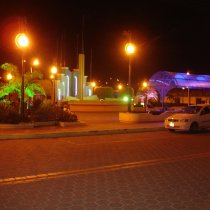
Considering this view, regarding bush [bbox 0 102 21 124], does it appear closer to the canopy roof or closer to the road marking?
the road marking

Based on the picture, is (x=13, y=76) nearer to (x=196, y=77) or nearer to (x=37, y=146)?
(x=37, y=146)

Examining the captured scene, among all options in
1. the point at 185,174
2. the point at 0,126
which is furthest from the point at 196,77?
the point at 185,174

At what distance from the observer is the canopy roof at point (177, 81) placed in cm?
3188

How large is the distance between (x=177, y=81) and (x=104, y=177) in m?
24.1

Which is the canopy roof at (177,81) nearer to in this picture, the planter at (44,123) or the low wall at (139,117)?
the low wall at (139,117)

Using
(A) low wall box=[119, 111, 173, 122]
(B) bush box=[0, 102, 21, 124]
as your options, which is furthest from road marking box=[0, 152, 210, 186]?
(A) low wall box=[119, 111, 173, 122]

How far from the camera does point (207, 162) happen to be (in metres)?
10.6

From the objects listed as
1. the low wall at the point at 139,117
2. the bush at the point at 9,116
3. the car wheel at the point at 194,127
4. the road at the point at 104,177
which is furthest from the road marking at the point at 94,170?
the low wall at the point at 139,117

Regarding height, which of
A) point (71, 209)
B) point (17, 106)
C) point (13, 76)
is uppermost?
point (13, 76)

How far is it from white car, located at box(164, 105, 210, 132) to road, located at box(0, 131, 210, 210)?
5436mm

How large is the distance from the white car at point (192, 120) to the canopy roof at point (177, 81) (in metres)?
11.2

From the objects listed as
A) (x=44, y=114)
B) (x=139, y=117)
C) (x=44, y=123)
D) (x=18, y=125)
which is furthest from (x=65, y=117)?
(x=139, y=117)

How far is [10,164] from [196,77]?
2579 centimetres

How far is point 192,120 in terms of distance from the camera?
19.7m
